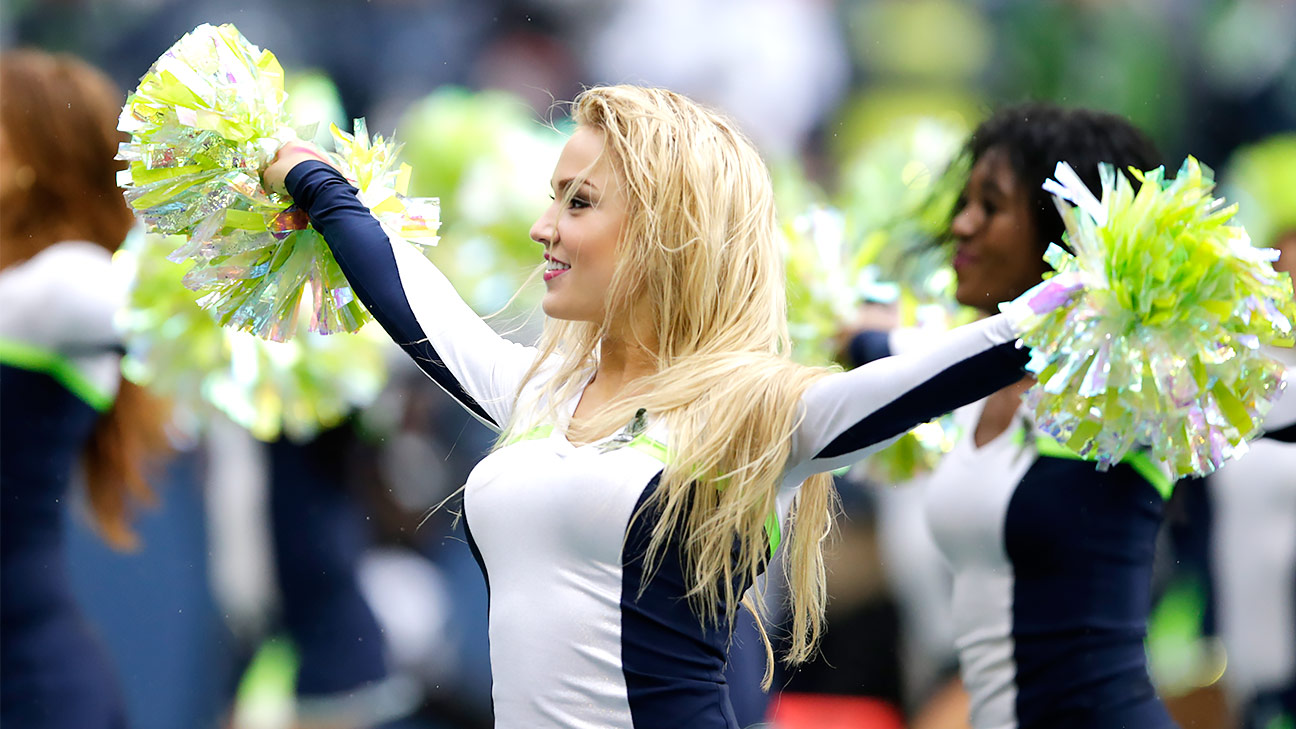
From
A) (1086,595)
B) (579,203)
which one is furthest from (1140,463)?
(579,203)

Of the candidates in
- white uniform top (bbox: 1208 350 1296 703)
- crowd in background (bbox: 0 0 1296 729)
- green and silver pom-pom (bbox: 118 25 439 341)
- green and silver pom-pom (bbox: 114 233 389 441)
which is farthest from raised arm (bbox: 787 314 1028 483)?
white uniform top (bbox: 1208 350 1296 703)

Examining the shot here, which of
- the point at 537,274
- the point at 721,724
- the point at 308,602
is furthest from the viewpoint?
the point at 308,602

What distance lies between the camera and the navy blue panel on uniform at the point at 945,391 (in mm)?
1377

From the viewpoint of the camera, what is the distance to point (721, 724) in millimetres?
1583

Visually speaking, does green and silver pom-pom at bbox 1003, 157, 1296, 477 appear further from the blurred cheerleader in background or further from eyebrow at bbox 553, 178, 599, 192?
the blurred cheerleader in background

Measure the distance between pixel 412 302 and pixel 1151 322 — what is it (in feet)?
2.75

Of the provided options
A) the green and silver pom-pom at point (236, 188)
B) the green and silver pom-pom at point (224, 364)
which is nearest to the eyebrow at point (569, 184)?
the green and silver pom-pom at point (236, 188)

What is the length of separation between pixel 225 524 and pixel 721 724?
2.88 meters

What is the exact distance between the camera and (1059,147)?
262 cm

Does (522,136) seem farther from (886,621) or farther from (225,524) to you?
(886,621)

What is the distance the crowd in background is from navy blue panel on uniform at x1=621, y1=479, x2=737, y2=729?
75.9 inches

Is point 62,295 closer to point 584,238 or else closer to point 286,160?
point 286,160

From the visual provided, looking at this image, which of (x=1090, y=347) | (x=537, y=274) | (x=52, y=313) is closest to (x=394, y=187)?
(x=537, y=274)

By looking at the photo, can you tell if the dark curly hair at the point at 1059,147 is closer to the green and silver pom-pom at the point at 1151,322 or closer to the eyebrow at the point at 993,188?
the eyebrow at the point at 993,188
